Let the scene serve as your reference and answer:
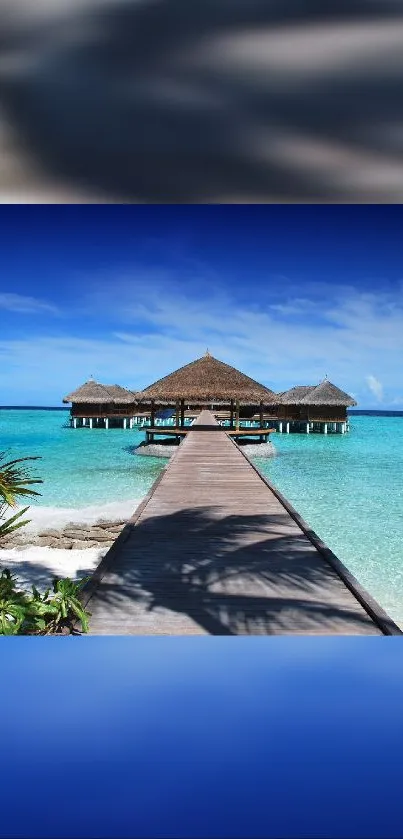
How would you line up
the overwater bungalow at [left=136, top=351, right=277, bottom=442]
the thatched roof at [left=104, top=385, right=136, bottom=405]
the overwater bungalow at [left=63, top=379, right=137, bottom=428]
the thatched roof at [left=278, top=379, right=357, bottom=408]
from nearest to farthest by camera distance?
the overwater bungalow at [left=136, top=351, right=277, bottom=442] → the thatched roof at [left=278, top=379, right=357, bottom=408] → the overwater bungalow at [left=63, top=379, right=137, bottom=428] → the thatched roof at [left=104, top=385, right=136, bottom=405]

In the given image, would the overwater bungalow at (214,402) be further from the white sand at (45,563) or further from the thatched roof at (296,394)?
the white sand at (45,563)

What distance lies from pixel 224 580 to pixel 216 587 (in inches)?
4.1

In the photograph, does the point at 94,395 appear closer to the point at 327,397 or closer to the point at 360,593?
the point at 327,397

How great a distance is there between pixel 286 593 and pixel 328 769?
1154 mm

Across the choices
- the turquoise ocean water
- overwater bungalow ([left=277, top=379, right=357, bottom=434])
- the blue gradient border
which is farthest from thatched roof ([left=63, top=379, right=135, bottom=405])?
the blue gradient border

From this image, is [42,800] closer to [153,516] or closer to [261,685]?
[261,685]

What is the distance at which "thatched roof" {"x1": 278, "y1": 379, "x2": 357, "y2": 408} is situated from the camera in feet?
83.7

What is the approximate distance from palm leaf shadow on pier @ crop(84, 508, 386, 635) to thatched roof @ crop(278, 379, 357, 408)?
2246 centimetres
